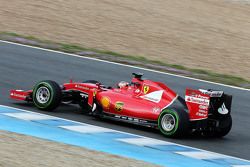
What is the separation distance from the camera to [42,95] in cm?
1344

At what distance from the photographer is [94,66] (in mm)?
18531

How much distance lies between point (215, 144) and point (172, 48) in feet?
34.2

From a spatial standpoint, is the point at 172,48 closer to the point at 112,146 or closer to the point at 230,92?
the point at 230,92

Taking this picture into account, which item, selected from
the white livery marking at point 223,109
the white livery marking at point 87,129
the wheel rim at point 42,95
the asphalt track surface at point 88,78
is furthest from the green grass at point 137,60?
the white livery marking at point 87,129

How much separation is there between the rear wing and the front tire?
2351mm

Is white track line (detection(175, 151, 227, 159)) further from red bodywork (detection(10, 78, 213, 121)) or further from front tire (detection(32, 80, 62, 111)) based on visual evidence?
front tire (detection(32, 80, 62, 111))

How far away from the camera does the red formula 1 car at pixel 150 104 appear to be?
488 inches

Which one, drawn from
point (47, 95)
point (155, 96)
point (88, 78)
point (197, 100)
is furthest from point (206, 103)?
point (88, 78)

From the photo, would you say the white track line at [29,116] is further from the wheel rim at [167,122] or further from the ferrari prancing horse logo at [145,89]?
the wheel rim at [167,122]

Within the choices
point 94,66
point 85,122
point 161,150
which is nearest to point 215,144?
point 161,150

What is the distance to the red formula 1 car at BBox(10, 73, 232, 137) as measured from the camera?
12391 mm

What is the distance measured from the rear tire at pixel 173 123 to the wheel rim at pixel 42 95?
222 centimetres

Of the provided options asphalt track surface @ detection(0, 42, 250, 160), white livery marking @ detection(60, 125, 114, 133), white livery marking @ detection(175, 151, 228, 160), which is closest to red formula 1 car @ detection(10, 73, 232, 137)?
asphalt track surface @ detection(0, 42, 250, 160)

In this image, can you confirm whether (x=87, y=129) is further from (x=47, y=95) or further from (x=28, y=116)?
(x=47, y=95)
